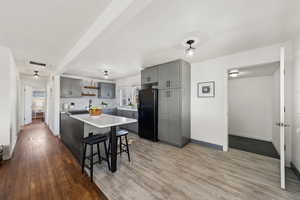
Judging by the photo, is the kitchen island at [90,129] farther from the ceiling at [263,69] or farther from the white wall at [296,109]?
the ceiling at [263,69]

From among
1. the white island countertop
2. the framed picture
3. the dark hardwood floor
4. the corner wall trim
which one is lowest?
the dark hardwood floor

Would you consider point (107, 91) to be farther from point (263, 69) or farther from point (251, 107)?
point (251, 107)

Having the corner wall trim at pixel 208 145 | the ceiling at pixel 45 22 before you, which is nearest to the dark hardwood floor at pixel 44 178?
the ceiling at pixel 45 22

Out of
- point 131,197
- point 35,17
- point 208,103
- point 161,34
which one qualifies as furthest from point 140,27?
point 208,103

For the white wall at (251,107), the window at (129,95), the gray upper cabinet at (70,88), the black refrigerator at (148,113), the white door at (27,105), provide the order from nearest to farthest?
1. the black refrigerator at (148,113)
2. the white wall at (251,107)
3. the gray upper cabinet at (70,88)
4. the window at (129,95)
5. the white door at (27,105)

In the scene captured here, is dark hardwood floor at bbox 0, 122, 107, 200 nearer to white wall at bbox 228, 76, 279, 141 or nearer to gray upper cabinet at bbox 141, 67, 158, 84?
gray upper cabinet at bbox 141, 67, 158, 84

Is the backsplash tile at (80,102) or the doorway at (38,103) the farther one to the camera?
the doorway at (38,103)

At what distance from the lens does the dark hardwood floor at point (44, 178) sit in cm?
160

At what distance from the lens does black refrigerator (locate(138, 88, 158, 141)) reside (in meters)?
3.63

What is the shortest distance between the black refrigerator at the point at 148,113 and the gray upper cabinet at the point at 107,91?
106 inches

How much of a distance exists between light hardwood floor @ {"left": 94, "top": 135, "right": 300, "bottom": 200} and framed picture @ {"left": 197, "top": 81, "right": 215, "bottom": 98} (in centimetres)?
153

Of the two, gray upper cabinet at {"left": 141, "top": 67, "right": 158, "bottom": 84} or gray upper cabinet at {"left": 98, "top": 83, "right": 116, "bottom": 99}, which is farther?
gray upper cabinet at {"left": 98, "top": 83, "right": 116, "bottom": 99}

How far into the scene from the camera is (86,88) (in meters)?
5.43

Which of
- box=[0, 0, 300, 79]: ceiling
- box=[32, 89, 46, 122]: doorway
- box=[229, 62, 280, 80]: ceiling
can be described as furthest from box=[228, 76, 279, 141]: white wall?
box=[32, 89, 46, 122]: doorway
